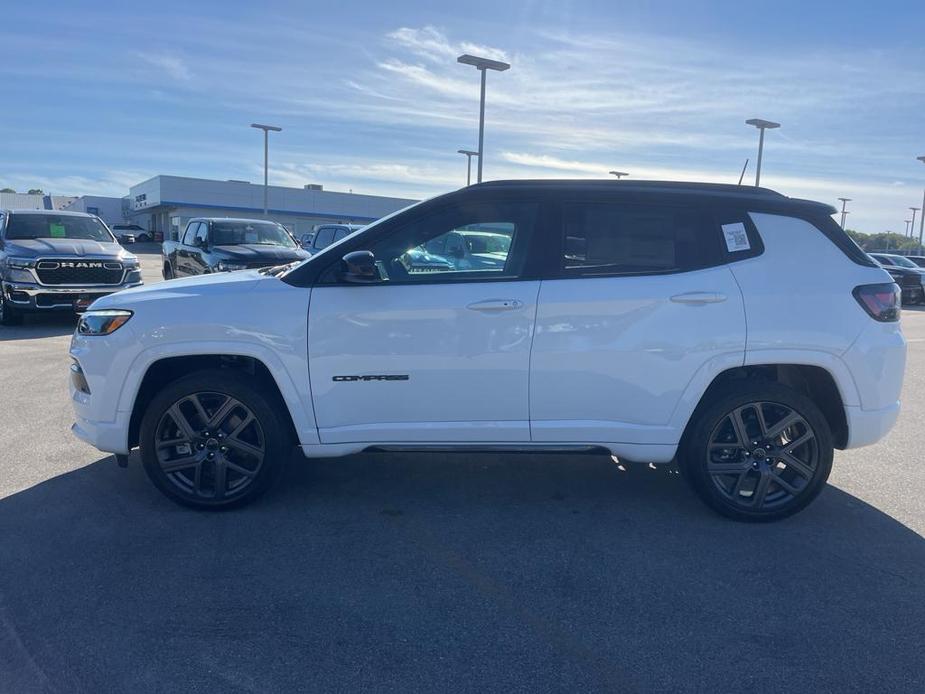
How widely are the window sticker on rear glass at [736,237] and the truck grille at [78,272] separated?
405 inches

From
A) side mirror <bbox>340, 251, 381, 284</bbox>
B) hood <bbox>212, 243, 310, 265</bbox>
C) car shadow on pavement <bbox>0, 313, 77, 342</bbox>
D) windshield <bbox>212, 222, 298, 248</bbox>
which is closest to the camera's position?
side mirror <bbox>340, 251, 381, 284</bbox>

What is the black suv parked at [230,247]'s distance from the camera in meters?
13.0

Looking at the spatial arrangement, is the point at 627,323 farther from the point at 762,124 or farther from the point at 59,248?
the point at 762,124

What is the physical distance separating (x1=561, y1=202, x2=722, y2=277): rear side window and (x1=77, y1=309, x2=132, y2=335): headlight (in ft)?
8.36

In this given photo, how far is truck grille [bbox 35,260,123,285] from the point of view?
1114 centimetres

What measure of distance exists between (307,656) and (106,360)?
2224 mm

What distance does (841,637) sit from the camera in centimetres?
313

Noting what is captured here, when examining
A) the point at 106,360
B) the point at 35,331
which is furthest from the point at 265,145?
the point at 106,360

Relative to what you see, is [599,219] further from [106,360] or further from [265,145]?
[265,145]

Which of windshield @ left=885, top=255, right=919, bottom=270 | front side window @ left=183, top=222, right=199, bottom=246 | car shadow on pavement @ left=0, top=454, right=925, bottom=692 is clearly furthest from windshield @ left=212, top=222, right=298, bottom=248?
windshield @ left=885, top=255, right=919, bottom=270

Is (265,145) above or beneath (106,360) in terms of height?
above

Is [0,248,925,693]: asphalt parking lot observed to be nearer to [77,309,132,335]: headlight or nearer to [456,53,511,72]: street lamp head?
[77,309,132,335]: headlight

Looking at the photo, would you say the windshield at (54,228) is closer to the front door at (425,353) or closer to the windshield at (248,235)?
the windshield at (248,235)

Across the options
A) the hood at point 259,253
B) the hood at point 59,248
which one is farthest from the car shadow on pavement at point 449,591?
the hood at point 259,253
